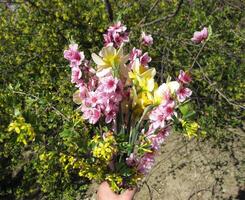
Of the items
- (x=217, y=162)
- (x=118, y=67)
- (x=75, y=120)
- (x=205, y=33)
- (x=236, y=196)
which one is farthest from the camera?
(x=217, y=162)

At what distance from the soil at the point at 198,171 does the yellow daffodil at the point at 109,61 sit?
219 cm

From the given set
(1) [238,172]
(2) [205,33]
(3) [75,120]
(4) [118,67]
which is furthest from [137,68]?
(1) [238,172]

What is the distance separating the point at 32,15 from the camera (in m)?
3.87

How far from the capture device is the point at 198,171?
13.4ft

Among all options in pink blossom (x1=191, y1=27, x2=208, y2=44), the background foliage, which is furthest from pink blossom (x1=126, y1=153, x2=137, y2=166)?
the background foliage

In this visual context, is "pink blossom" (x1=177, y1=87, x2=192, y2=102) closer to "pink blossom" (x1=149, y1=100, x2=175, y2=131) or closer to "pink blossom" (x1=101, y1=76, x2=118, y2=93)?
"pink blossom" (x1=149, y1=100, x2=175, y2=131)

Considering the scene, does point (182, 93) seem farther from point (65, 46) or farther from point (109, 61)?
point (65, 46)

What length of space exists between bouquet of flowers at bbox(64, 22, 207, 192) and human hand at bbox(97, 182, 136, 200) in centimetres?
3

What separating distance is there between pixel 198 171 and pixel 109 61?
2693 millimetres

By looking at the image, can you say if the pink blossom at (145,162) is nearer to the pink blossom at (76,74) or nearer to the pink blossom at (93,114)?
the pink blossom at (93,114)

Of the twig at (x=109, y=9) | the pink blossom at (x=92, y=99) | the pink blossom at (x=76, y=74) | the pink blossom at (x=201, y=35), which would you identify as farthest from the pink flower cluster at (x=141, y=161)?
the twig at (x=109, y=9)

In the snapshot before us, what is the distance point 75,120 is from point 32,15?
2.33 meters

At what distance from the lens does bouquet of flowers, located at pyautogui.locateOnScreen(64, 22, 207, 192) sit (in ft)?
5.24

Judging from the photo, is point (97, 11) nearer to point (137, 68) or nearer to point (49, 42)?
point (49, 42)
